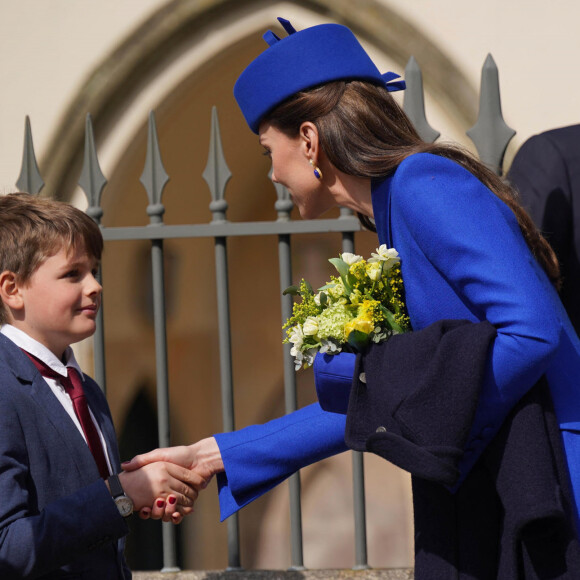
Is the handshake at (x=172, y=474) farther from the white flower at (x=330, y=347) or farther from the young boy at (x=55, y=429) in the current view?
the white flower at (x=330, y=347)

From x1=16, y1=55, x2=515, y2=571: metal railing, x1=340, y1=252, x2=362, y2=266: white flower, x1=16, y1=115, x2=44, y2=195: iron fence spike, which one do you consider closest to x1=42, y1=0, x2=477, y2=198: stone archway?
x1=16, y1=115, x2=44, y2=195: iron fence spike

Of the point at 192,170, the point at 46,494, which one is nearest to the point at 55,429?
the point at 46,494

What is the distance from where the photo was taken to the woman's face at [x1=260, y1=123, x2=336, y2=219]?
207cm

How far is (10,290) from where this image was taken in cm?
233

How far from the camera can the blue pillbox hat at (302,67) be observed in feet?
6.70

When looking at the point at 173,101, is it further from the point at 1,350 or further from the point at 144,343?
the point at 1,350

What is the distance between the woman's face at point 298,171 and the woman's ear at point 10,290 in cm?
71

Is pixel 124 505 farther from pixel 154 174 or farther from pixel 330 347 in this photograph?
pixel 154 174

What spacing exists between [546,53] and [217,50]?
1.83m

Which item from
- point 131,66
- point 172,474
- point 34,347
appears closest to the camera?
point 34,347

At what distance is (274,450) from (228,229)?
144cm

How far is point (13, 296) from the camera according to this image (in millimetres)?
2328

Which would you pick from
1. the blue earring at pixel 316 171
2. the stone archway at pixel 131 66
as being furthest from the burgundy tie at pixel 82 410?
the stone archway at pixel 131 66

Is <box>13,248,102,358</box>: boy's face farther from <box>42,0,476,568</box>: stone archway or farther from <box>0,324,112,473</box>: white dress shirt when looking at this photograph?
<box>42,0,476,568</box>: stone archway
